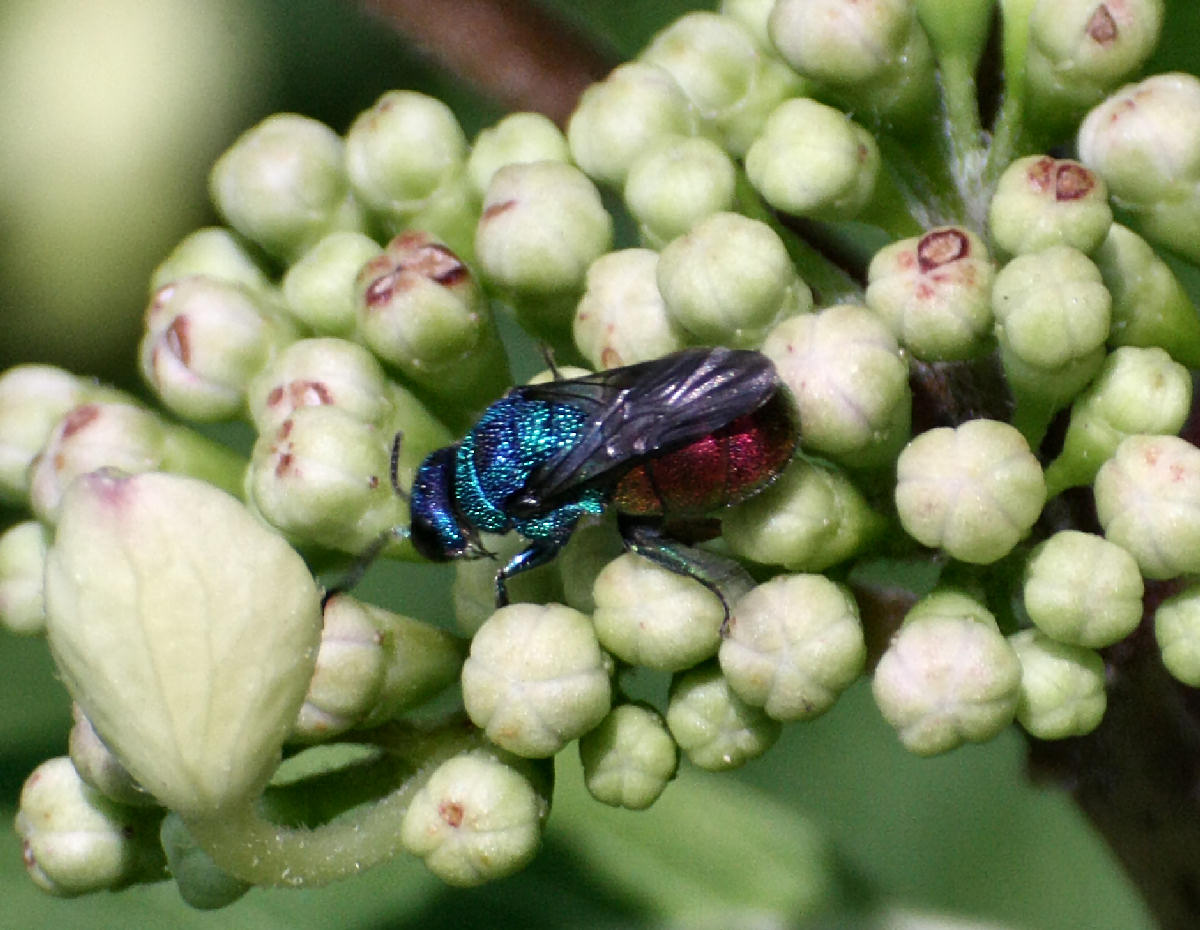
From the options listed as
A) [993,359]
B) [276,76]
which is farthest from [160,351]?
[276,76]

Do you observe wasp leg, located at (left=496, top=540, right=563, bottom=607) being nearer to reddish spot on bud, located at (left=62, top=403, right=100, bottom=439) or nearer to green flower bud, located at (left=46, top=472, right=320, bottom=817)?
green flower bud, located at (left=46, top=472, right=320, bottom=817)

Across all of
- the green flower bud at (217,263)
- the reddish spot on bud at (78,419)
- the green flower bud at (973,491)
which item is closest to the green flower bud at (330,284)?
the green flower bud at (217,263)

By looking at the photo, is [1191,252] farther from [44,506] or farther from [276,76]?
[276,76]

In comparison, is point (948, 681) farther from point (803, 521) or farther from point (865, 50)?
point (865, 50)

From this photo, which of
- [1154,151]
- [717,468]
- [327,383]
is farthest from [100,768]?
[1154,151]

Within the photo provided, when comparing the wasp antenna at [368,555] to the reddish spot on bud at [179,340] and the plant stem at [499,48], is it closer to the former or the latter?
the reddish spot on bud at [179,340]

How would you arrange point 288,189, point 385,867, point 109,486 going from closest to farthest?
point 109,486 → point 288,189 → point 385,867

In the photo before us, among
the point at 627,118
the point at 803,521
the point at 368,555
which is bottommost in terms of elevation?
the point at 368,555
